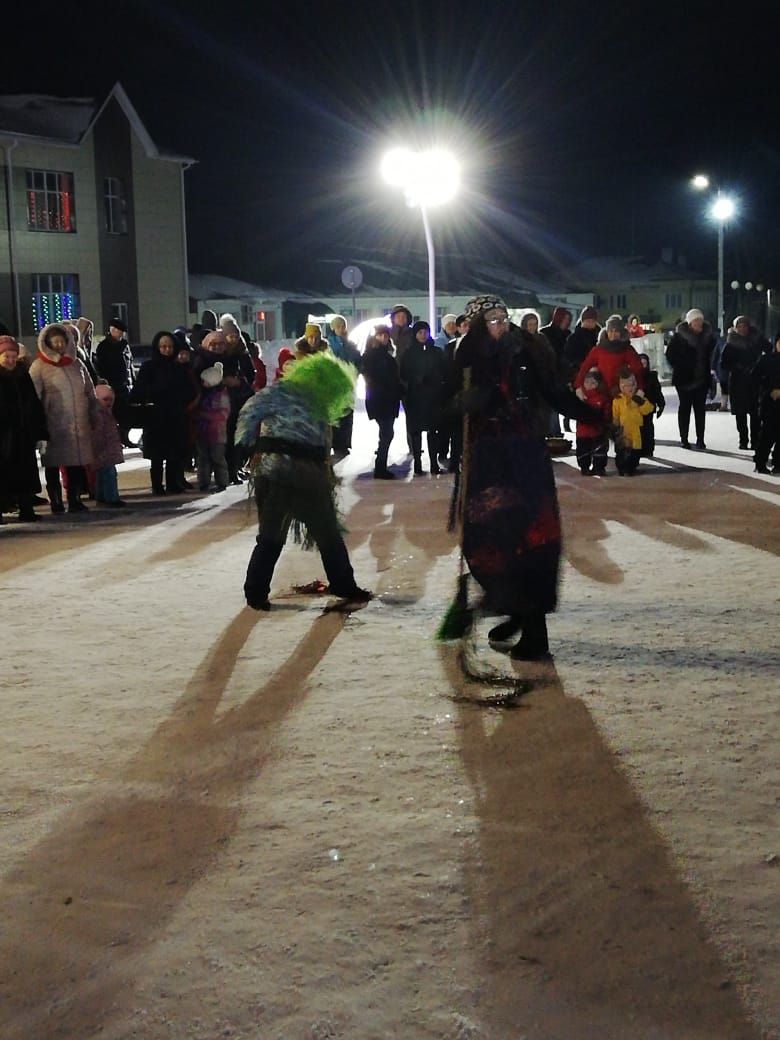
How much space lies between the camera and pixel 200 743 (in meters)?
5.58

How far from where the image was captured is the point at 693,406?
17.5 m

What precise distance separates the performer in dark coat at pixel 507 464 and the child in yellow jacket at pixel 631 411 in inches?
332

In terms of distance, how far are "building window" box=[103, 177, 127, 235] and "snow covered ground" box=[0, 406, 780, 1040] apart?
30815mm

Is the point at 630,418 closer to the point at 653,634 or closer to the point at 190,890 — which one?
the point at 653,634

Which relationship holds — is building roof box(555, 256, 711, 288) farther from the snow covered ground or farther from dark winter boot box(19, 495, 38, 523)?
the snow covered ground

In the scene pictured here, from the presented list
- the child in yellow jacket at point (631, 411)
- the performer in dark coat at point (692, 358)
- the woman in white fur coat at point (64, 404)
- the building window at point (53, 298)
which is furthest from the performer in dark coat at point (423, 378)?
the building window at point (53, 298)

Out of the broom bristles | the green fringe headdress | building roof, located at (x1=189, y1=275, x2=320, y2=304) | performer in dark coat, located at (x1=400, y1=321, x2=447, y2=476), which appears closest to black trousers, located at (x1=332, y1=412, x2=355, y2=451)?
performer in dark coat, located at (x1=400, y1=321, x2=447, y2=476)

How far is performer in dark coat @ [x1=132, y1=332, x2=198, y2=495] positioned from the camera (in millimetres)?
14000

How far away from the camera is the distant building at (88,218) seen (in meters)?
34.4

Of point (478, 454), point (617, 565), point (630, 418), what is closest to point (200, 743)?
point (478, 454)

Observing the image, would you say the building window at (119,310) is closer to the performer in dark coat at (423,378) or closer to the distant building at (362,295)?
the distant building at (362,295)

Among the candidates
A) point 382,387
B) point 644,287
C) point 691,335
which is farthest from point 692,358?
point 644,287

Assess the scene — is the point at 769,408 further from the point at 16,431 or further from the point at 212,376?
the point at 16,431

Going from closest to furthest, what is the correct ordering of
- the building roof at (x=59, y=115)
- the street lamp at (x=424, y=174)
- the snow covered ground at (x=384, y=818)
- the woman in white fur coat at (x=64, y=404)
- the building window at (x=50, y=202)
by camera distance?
the snow covered ground at (x=384, y=818)
the woman in white fur coat at (x=64, y=404)
the street lamp at (x=424, y=174)
the building roof at (x=59, y=115)
the building window at (x=50, y=202)
